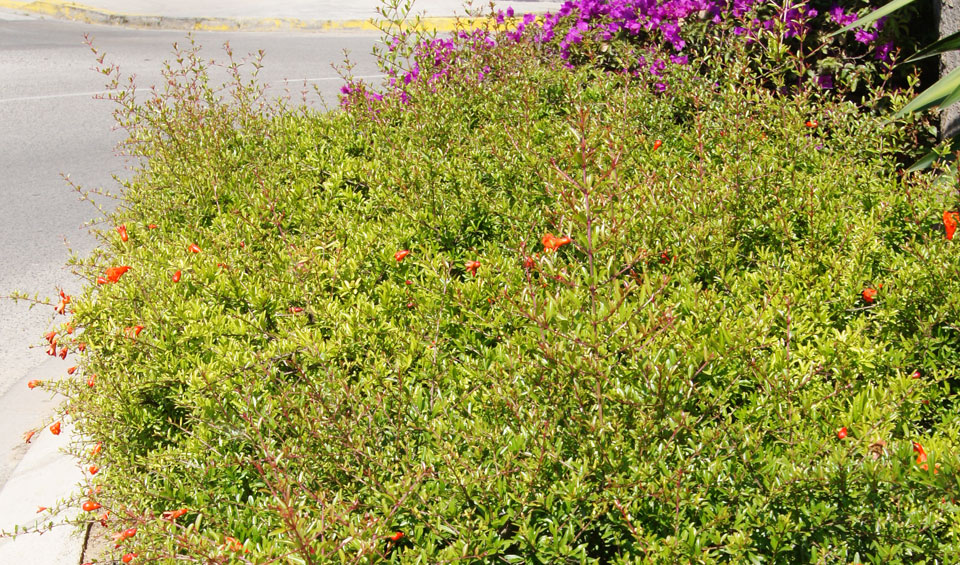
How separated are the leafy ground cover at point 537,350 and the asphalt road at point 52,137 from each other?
2.74 ft

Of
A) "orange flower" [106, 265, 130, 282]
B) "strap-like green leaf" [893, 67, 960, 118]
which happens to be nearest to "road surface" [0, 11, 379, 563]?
"orange flower" [106, 265, 130, 282]

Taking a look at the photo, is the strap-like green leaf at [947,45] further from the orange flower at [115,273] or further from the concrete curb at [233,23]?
the concrete curb at [233,23]

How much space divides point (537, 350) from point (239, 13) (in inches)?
597

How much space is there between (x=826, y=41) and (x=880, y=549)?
3.69 m

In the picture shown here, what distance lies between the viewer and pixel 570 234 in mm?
2021

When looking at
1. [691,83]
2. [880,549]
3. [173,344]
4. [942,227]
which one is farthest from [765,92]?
[173,344]

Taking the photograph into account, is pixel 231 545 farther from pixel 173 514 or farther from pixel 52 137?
pixel 52 137

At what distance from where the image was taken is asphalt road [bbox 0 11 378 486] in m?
4.69

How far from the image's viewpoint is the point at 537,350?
2.19 meters

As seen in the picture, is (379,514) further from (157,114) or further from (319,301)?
(157,114)

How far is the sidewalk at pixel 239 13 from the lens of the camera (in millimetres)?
15133

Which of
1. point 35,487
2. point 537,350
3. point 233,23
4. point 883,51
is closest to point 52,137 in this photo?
point 35,487

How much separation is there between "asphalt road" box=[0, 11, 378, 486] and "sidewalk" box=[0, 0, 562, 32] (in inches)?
23.9

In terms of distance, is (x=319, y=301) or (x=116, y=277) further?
(x=116, y=277)
